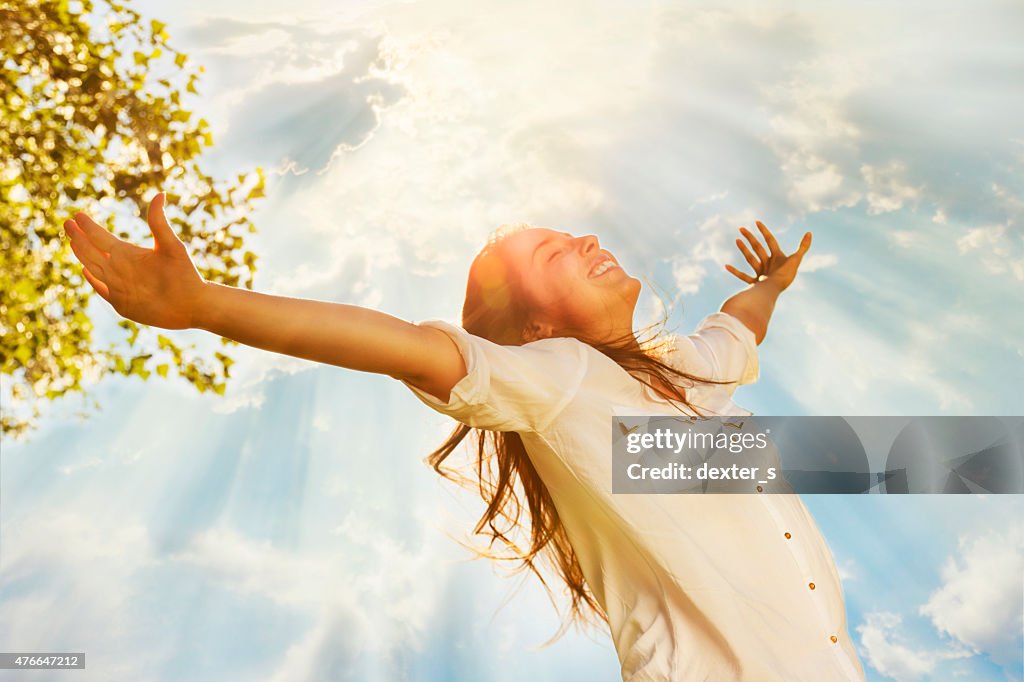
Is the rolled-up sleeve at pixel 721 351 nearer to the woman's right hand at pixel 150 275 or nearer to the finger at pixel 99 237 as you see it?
the woman's right hand at pixel 150 275

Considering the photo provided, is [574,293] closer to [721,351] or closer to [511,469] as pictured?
[511,469]

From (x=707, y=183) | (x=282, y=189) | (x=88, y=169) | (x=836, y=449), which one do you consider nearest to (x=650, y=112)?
(x=707, y=183)

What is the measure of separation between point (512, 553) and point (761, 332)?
126 centimetres

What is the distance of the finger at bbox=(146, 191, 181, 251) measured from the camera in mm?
1566

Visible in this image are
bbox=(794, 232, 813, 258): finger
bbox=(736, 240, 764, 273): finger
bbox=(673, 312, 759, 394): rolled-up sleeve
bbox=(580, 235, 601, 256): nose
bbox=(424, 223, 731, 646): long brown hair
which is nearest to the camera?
bbox=(424, 223, 731, 646): long brown hair

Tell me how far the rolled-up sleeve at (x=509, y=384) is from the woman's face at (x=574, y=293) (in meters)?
0.33

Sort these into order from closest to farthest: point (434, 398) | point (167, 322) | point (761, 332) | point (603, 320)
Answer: point (167, 322), point (434, 398), point (603, 320), point (761, 332)

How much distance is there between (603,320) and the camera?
248cm

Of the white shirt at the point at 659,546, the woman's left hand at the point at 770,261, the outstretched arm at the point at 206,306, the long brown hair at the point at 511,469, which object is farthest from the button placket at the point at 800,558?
the woman's left hand at the point at 770,261

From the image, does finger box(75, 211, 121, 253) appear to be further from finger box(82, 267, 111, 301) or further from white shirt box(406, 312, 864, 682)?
white shirt box(406, 312, 864, 682)

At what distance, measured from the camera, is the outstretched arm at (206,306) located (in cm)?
159

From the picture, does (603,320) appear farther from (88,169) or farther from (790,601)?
(88,169)

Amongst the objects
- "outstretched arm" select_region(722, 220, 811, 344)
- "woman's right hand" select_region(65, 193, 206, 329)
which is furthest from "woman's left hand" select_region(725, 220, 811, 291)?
"woman's right hand" select_region(65, 193, 206, 329)

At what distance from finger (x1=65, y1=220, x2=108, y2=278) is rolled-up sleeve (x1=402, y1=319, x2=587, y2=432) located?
0.62 meters
